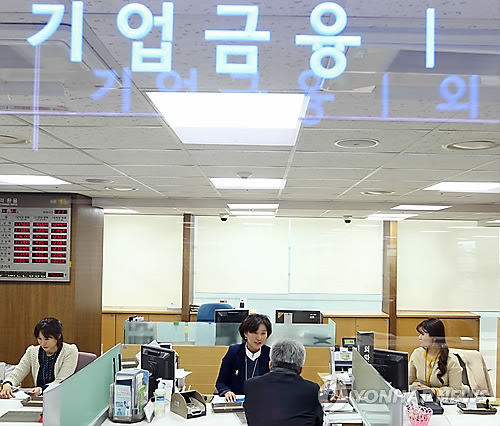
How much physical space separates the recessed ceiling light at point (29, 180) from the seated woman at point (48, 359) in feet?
3.46

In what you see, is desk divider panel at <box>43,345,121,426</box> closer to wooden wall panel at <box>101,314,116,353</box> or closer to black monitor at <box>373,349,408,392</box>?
black monitor at <box>373,349,408,392</box>

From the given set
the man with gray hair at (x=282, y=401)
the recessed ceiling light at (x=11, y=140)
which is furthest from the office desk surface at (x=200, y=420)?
the recessed ceiling light at (x=11, y=140)

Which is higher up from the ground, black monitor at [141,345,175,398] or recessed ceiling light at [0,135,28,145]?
recessed ceiling light at [0,135,28,145]

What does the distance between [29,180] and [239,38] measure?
3.49 metres

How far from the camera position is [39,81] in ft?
5.16

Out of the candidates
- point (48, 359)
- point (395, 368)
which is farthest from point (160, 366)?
point (395, 368)

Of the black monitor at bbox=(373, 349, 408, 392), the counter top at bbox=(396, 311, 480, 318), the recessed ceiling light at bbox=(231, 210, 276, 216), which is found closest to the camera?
the black monitor at bbox=(373, 349, 408, 392)

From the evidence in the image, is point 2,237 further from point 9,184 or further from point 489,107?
point 489,107

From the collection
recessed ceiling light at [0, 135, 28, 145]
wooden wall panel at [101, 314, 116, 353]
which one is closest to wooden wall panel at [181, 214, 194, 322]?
wooden wall panel at [101, 314, 116, 353]

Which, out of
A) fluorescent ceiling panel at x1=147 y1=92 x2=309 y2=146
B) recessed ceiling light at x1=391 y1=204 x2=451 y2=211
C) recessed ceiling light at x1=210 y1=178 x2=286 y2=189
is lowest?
recessed ceiling light at x1=391 y1=204 x2=451 y2=211

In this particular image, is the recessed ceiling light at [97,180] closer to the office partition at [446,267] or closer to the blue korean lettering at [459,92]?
the blue korean lettering at [459,92]

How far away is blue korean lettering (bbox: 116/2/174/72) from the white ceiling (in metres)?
0.02

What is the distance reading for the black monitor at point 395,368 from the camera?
3818mm

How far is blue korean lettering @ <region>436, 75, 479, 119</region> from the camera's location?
1.45 meters
